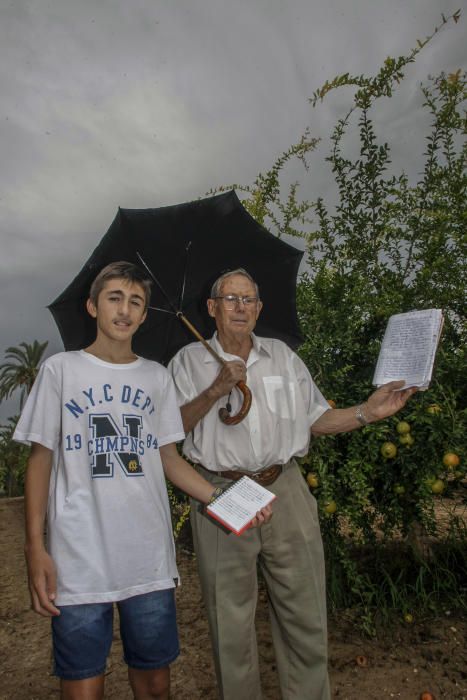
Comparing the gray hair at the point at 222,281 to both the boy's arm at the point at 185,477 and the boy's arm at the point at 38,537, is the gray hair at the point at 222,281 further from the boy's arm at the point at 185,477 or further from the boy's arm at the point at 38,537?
the boy's arm at the point at 38,537

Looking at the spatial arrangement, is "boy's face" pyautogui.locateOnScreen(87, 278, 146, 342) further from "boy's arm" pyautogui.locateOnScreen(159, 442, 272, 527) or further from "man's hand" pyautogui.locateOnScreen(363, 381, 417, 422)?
"man's hand" pyautogui.locateOnScreen(363, 381, 417, 422)

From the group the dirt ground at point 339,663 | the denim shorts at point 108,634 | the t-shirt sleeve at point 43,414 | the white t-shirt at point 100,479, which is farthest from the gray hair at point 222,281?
the dirt ground at point 339,663

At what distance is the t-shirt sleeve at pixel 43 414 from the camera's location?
73.0 inches

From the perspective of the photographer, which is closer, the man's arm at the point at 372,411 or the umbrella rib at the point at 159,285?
the man's arm at the point at 372,411

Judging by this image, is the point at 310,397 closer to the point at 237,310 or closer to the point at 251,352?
the point at 251,352

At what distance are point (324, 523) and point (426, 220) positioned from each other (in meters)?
2.32

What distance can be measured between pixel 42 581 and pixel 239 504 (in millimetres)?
758

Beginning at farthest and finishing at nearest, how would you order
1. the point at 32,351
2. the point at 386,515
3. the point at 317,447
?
1. the point at 32,351
2. the point at 386,515
3. the point at 317,447

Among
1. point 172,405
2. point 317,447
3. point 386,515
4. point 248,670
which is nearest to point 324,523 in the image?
point 386,515

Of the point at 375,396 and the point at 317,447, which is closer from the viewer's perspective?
the point at 375,396

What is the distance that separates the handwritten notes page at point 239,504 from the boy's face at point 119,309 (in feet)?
2.54

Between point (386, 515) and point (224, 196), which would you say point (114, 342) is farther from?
point (386, 515)

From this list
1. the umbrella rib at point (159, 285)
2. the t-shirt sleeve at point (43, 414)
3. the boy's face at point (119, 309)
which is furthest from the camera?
the umbrella rib at point (159, 285)

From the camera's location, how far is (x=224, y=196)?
2.56m
